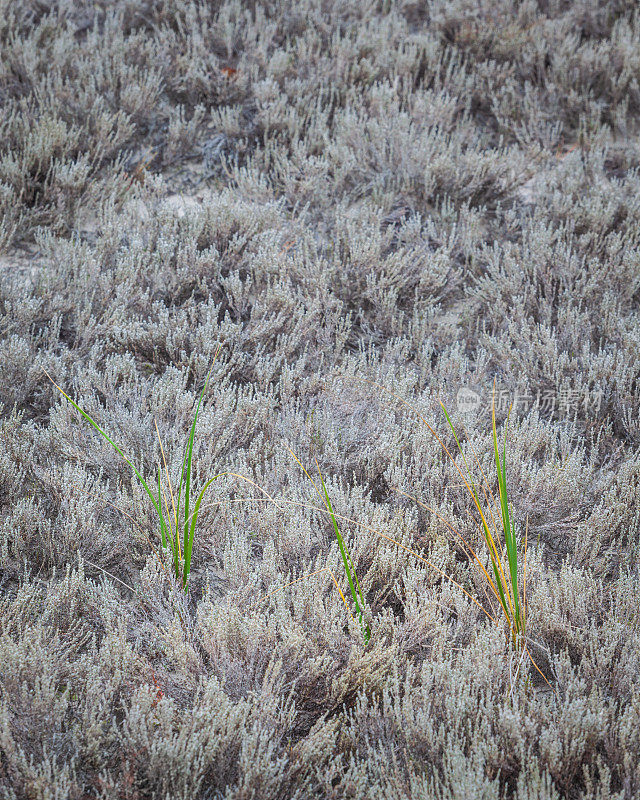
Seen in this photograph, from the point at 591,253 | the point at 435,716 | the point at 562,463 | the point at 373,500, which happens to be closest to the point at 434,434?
the point at 373,500

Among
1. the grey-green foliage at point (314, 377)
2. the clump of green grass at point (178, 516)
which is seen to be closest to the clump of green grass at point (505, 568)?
the grey-green foliage at point (314, 377)

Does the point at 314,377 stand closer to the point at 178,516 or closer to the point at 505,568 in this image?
the point at 178,516

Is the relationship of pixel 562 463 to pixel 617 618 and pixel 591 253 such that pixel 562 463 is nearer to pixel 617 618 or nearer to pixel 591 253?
pixel 617 618

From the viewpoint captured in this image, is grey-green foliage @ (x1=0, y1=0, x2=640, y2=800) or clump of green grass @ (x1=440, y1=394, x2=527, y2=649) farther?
clump of green grass @ (x1=440, y1=394, x2=527, y2=649)

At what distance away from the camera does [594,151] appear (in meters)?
3.79

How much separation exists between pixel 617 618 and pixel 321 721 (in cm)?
92

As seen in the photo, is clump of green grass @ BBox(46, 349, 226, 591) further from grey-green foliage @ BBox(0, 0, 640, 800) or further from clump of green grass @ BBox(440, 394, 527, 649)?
clump of green grass @ BBox(440, 394, 527, 649)

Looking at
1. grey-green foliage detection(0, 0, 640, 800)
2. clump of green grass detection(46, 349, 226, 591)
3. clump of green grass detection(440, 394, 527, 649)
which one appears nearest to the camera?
grey-green foliage detection(0, 0, 640, 800)

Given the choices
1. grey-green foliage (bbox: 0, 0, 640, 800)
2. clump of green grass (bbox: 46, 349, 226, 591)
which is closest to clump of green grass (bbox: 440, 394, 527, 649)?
grey-green foliage (bbox: 0, 0, 640, 800)

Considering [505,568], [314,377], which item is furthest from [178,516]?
[505,568]

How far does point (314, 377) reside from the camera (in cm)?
261

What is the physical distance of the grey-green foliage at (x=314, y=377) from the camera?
5.03 ft

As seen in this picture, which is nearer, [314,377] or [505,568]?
[505,568]

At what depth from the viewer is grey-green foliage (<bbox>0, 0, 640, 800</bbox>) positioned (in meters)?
1.53
